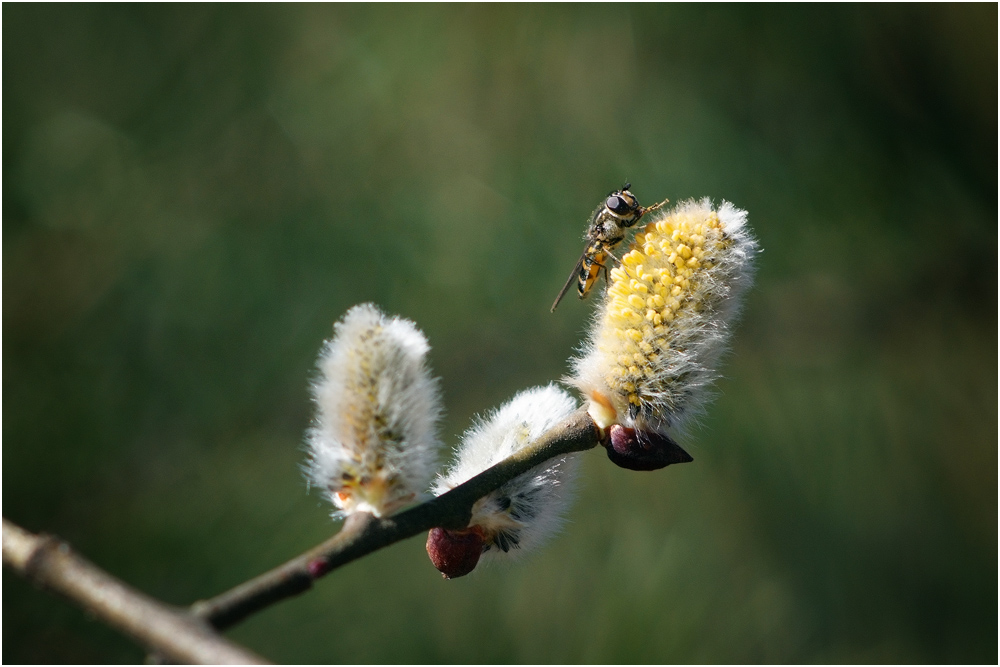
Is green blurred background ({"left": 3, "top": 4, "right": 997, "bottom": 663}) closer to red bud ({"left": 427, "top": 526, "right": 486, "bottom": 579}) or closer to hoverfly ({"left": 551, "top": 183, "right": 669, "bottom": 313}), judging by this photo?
hoverfly ({"left": 551, "top": 183, "right": 669, "bottom": 313})

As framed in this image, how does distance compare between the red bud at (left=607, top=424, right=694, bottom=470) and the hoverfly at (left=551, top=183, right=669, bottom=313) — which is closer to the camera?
the red bud at (left=607, top=424, right=694, bottom=470)


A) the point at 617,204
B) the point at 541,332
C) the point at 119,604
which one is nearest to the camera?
the point at 119,604

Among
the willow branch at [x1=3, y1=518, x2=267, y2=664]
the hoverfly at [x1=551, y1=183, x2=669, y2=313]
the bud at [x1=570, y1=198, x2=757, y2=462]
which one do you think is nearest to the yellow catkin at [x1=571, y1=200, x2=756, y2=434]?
the bud at [x1=570, y1=198, x2=757, y2=462]

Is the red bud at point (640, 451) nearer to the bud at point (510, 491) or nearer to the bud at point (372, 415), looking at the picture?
the bud at point (510, 491)

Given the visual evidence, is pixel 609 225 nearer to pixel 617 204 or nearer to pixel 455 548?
pixel 617 204

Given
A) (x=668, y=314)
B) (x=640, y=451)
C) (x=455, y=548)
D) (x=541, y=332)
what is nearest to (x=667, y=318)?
(x=668, y=314)
